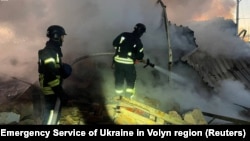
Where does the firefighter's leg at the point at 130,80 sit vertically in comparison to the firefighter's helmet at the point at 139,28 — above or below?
below

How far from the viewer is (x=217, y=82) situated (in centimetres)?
1003

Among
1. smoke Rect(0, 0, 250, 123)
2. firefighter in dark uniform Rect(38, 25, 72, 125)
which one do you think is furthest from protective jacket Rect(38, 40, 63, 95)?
smoke Rect(0, 0, 250, 123)

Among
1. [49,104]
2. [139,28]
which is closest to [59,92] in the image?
[49,104]

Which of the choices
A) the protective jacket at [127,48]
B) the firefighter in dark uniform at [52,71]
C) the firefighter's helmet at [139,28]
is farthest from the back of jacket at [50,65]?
the firefighter's helmet at [139,28]

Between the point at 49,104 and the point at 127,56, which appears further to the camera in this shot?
the point at 127,56

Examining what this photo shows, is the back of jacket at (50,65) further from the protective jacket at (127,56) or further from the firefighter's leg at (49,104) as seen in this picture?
the protective jacket at (127,56)

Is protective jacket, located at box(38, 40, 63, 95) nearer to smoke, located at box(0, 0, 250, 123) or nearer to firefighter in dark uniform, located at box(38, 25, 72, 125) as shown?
firefighter in dark uniform, located at box(38, 25, 72, 125)

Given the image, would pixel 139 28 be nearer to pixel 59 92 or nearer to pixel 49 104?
pixel 59 92

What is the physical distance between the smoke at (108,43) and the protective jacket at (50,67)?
334 cm

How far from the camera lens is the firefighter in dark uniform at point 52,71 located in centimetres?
503

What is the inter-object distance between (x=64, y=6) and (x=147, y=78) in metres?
3.59

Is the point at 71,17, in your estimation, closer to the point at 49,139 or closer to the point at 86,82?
the point at 86,82

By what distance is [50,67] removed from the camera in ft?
16.4

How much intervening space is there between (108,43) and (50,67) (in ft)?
15.3
